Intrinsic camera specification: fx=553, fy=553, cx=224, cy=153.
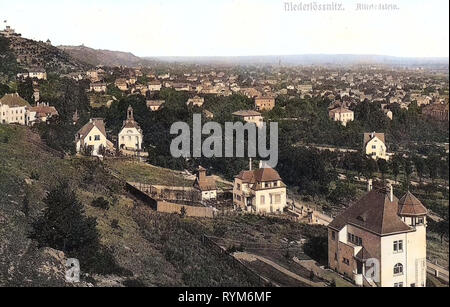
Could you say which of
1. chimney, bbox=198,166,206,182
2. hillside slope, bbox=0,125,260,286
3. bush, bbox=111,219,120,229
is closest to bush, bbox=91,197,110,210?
hillside slope, bbox=0,125,260,286

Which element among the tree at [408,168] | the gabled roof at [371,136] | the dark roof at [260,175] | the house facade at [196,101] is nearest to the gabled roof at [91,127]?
the house facade at [196,101]

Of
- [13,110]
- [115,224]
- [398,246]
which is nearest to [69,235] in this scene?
[115,224]

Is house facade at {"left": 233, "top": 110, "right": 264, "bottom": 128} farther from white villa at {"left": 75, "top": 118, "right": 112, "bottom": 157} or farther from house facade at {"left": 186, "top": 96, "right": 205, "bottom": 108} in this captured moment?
white villa at {"left": 75, "top": 118, "right": 112, "bottom": 157}

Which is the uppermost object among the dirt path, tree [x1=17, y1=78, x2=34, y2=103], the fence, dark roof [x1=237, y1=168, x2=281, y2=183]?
tree [x1=17, y1=78, x2=34, y2=103]

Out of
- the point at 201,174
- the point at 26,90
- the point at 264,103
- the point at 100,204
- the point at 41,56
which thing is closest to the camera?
the point at 100,204

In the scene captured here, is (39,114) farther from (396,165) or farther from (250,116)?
(396,165)

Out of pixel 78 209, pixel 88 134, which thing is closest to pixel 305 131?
pixel 88 134
